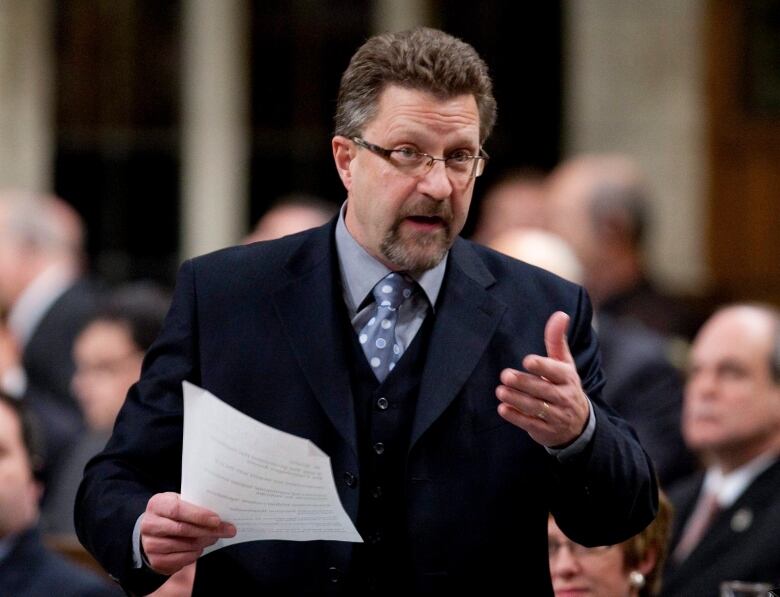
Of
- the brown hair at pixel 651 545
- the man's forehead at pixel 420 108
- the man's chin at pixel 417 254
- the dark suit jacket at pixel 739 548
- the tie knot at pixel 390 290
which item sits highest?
the man's forehead at pixel 420 108

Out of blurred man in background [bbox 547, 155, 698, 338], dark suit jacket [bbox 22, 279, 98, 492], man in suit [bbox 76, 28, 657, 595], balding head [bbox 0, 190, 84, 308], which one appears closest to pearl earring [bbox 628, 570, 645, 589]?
man in suit [bbox 76, 28, 657, 595]

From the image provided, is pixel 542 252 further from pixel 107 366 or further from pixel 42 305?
pixel 42 305

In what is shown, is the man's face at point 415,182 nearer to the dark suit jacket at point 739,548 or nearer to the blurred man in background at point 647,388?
the dark suit jacket at point 739,548

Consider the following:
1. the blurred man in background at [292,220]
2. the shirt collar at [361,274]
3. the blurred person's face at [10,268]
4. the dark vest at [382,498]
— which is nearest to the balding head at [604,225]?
the blurred man in background at [292,220]

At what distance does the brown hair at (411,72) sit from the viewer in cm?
273

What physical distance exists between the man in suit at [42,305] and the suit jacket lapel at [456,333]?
3.96 meters

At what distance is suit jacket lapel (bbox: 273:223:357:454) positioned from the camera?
276cm

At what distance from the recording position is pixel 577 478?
2.65 meters

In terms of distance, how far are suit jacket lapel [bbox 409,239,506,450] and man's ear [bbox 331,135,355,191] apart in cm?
25

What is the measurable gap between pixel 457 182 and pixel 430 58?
0.71 ft

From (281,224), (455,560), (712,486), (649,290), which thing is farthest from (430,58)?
(281,224)

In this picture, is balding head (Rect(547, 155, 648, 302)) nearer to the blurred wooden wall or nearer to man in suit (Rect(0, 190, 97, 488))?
the blurred wooden wall

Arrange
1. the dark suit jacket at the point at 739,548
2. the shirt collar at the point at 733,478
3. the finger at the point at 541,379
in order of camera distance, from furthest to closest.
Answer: the shirt collar at the point at 733,478
the dark suit jacket at the point at 739,548
the finger at the point at 541,379

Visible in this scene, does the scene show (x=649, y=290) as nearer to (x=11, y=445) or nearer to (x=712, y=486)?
(x=712, y=486)
